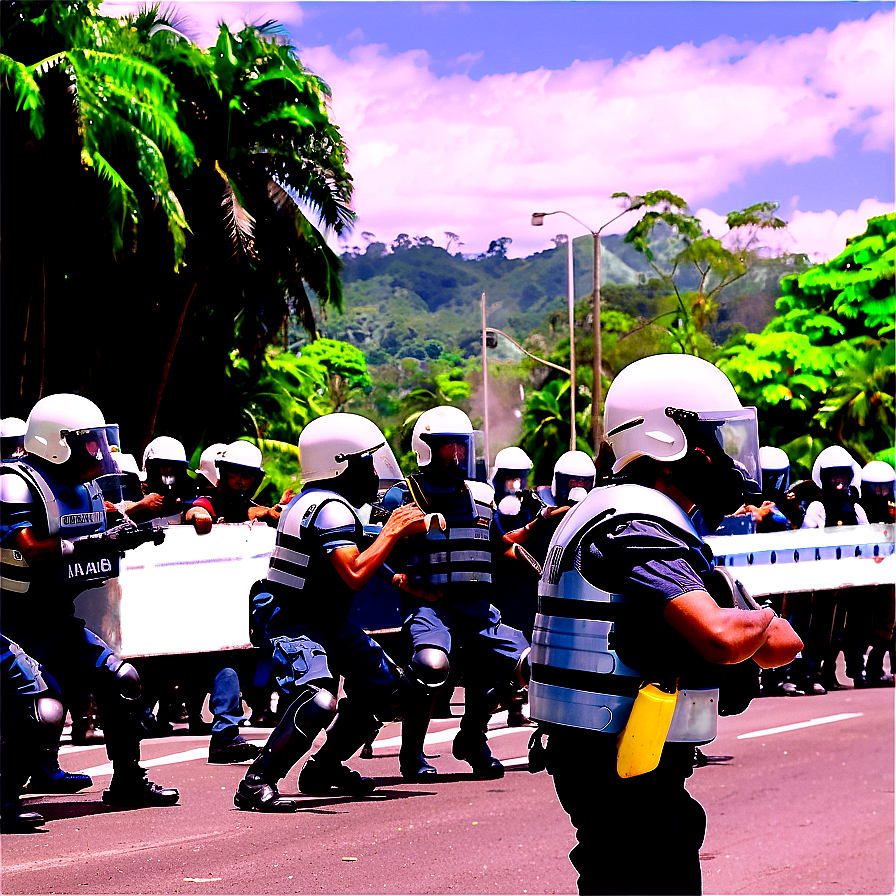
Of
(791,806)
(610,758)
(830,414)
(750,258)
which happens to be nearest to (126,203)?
(791,806)

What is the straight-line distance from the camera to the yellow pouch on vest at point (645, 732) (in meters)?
3.47

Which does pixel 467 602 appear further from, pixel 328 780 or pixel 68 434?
pixel 68 434

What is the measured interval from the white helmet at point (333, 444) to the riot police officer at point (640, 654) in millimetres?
3437

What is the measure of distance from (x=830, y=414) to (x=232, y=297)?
19042 millimetres

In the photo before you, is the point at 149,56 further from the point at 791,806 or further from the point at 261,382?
the point at 791,806

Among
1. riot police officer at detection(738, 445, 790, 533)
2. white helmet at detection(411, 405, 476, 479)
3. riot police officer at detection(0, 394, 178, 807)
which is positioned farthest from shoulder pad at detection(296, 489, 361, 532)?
riot police officer at detection(738, 445, 790, 533)

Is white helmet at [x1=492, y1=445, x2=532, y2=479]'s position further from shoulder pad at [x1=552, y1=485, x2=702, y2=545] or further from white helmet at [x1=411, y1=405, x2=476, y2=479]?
shoulder pad at [x1=552, y1=485, x2=702, y2=545]

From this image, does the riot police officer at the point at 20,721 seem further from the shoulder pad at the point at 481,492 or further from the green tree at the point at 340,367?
the green tree at the point at 340,367

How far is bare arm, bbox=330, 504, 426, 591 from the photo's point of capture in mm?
6770

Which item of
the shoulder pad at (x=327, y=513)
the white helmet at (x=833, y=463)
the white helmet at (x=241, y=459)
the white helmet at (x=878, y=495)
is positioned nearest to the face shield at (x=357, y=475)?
→ the shoulder pad at (x=327, y=513)

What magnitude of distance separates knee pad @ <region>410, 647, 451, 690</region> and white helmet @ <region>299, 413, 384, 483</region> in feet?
4.61

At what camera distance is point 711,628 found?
3404mm

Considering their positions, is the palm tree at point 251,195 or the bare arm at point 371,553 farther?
the palm tree at point 251,195

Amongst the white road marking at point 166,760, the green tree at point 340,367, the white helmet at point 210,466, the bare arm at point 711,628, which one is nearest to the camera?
the bare arm at point 711,628
